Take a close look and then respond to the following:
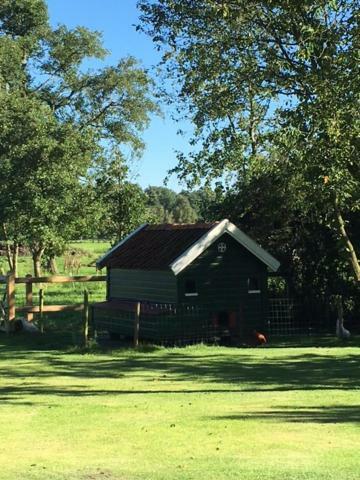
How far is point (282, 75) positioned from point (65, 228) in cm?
1888

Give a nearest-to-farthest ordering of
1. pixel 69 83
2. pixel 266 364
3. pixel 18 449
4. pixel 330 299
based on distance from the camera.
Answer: pixel 18 449 < pixel 266 364 < pixel 330 299 < pixel 69 83

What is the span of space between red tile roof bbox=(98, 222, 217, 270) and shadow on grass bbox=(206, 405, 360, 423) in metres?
11.4

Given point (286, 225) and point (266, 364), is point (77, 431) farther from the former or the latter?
point (286, 225)

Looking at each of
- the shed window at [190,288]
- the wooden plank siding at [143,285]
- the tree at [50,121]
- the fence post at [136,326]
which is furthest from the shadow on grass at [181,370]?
the tree at [50,121]

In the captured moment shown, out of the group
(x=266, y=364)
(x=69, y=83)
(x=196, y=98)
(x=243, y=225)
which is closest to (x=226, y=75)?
(x=196, y=98)

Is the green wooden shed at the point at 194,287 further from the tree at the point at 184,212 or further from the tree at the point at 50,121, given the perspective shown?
the tree at the point at 184,212

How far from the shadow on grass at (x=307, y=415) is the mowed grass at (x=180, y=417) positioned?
1 centimetres

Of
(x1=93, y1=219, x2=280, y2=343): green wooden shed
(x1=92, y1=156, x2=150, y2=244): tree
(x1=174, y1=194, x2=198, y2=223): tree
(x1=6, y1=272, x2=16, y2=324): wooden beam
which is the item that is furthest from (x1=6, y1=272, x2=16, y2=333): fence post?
(x1=174, y1=194, x2=198, y2=223): tree

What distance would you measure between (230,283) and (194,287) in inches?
52.7

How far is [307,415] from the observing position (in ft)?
28.9

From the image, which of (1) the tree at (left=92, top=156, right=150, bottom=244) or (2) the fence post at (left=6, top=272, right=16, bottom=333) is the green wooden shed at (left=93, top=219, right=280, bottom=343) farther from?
(1) the tree at (left=92, top=156, right=150, bottom=244)

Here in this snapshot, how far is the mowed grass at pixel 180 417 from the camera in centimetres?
611

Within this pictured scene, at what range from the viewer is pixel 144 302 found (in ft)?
71.6

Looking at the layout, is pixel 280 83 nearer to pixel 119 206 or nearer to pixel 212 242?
pixel 212 242
